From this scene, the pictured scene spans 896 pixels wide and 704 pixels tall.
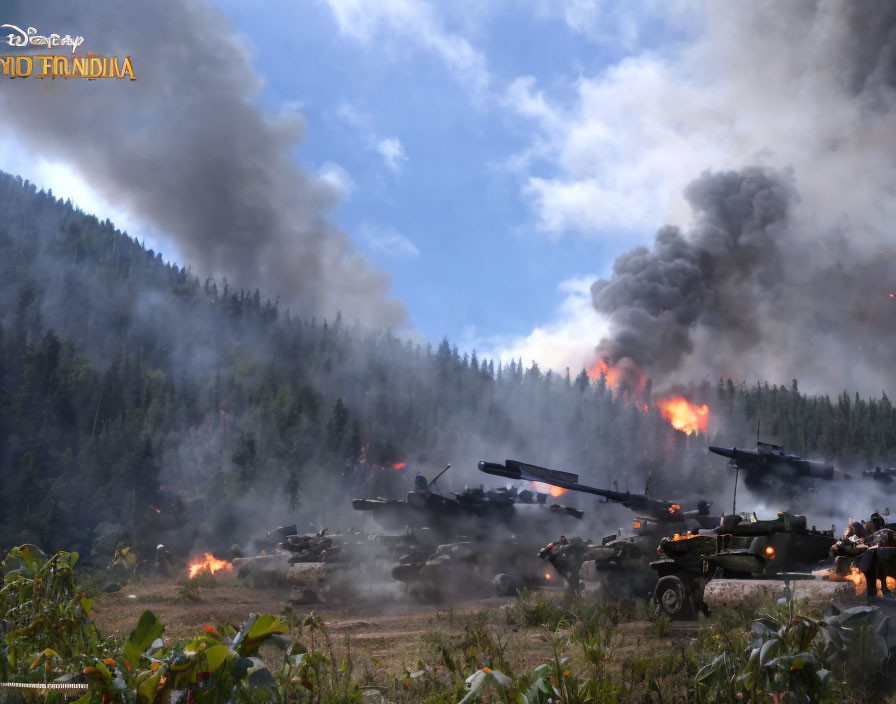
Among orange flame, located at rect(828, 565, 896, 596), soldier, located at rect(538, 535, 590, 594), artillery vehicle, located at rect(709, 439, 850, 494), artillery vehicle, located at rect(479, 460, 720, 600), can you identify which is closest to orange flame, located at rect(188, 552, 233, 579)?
soldier, located at rect(538, 535, 590, 594)

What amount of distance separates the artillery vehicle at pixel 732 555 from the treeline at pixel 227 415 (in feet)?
117

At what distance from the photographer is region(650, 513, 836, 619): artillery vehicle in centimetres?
1334

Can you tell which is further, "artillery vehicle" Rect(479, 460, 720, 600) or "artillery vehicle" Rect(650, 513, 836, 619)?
"artillery vehicle" Rect(479, 460, 720, 600)

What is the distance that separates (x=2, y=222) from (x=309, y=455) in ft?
273

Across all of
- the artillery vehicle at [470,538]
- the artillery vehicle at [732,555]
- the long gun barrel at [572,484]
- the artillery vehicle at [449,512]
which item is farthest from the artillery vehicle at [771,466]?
the artillery vehicle at [732,555]

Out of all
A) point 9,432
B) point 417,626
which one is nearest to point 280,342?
point 9,432

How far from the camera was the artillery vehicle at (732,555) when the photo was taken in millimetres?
13344

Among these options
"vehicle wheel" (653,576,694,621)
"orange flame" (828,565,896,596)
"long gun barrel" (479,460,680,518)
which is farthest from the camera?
"long gun barrel" (479,460,680,518)

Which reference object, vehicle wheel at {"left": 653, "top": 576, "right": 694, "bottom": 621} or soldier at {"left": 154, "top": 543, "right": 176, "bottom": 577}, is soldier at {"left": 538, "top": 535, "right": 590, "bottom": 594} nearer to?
vehicle wheel at {"left": 653, "top": 576, "right": 694, "bottom": 621}

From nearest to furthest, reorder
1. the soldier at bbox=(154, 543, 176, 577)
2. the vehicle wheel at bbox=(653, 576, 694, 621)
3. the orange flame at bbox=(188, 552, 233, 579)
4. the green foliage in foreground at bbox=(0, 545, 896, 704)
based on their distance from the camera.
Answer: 1. the green foliage in foreground at bbox=(0, 545, 896, 704)
2. the vehicle wheel at bbox=(653, 576, 694, 621)
3. the orange flame at bbox=(188, 552, 233, 579)
4. the soldier at bbox=(154, 543, 176, 577)

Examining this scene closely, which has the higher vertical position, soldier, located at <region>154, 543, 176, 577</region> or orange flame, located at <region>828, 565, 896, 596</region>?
orange flame, located at <region>828, 565, 896, 596</region>

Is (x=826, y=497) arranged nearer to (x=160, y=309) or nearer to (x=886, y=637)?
(x=886, y=637)

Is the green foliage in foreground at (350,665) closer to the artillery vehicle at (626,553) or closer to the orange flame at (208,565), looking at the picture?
the artillery vehicle at (626,553)

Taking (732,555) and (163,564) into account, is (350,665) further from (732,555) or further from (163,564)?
(163,564)
